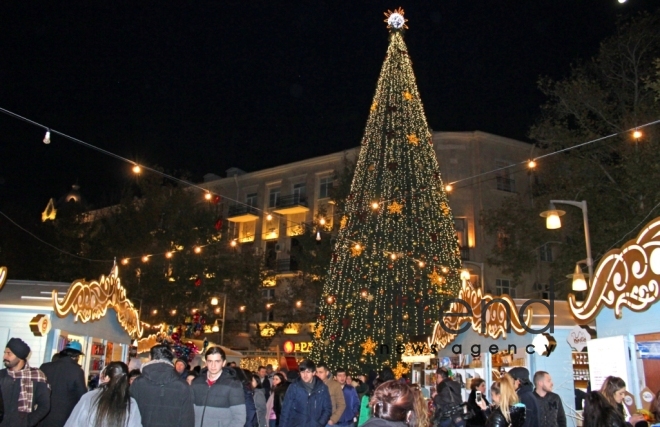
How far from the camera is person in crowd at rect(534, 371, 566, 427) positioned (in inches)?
264

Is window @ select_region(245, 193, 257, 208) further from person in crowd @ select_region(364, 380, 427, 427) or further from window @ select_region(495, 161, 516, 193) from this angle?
person in crowd @ select_region(364, 380, 427, 427)

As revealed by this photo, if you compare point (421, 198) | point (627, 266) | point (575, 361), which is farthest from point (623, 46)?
point (627, 266)

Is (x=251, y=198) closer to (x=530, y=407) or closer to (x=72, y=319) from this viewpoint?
(x=72, y=319)

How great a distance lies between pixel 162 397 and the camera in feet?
15.3

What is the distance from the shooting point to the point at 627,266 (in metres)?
8.98

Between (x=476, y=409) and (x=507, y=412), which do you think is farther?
(x=476, y=409)

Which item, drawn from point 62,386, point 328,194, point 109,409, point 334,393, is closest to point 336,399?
point 334,393

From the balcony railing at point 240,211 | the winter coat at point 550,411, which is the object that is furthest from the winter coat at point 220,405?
the balcony railing at point 240,211

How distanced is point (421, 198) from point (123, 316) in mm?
11056

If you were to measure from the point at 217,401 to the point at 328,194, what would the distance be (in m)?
30.6

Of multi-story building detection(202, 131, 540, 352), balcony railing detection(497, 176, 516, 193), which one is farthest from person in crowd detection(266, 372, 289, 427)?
balcony railing detection(497, 176, 516, 193)

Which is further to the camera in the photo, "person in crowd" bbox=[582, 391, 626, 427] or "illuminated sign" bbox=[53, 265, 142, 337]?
"illuminated sign" bbox=[53, 265, 142, 337]

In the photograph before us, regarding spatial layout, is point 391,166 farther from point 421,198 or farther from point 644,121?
point 644,121

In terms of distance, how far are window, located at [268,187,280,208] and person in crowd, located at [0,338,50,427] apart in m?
34.3
